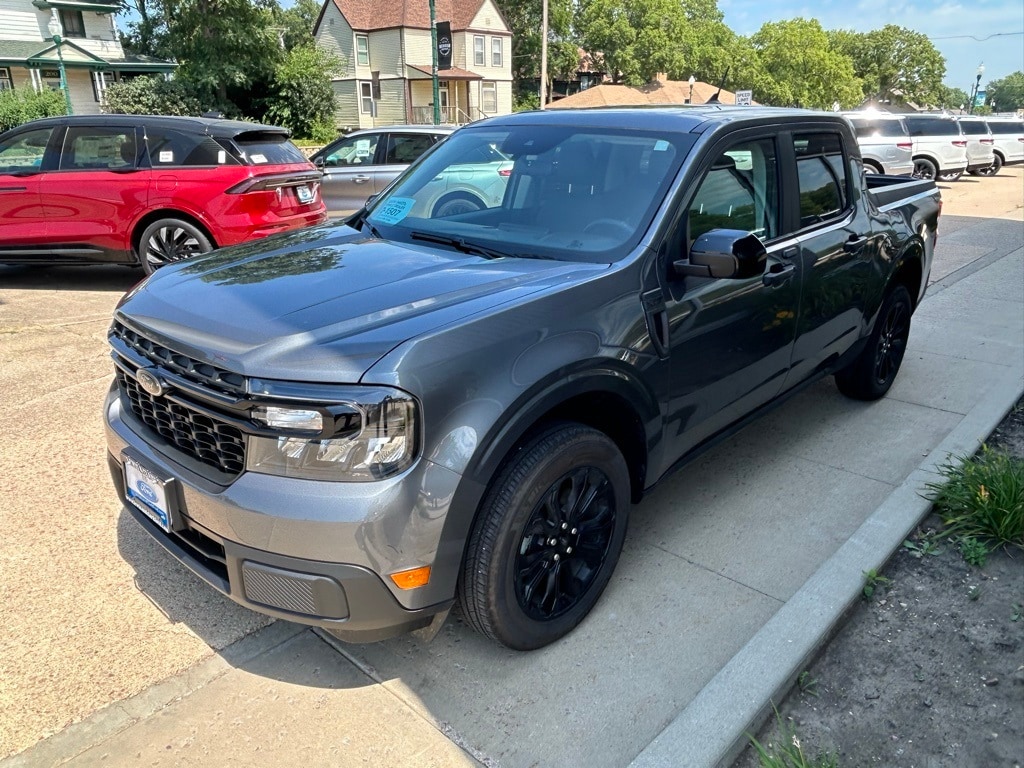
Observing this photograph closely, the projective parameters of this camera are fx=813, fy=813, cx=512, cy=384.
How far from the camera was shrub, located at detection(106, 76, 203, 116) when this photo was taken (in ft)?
102

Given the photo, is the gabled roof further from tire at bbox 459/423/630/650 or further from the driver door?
tire at bbox 459/423/630/650

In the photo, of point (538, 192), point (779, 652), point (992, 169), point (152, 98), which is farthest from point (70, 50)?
point (779, 652)

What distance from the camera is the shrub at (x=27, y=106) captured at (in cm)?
2559

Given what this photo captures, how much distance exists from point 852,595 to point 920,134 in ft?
67.4

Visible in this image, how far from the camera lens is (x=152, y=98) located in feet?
106

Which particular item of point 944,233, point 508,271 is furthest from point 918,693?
point 944,233

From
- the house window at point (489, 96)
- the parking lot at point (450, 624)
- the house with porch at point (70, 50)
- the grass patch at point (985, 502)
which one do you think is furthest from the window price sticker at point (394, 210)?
the house window at point (489, 96)

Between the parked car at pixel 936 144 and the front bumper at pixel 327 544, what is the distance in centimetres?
2131

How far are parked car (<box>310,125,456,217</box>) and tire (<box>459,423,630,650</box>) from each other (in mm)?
8328

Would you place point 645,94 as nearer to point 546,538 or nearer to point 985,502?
point 985,502

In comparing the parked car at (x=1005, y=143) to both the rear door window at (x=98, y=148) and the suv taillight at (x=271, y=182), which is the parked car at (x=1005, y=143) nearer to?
the suv taillight at (x=271, y=182)

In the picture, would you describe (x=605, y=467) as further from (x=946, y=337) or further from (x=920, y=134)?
(x=920, y=134)

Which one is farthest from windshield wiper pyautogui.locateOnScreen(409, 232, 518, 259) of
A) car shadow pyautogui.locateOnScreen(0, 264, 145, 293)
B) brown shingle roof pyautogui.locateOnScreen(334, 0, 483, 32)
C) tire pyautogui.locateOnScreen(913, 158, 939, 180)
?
brown shingle roof pyautogui.locateOnScreen(334, 0, 483, 32)

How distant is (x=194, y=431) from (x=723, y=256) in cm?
186
